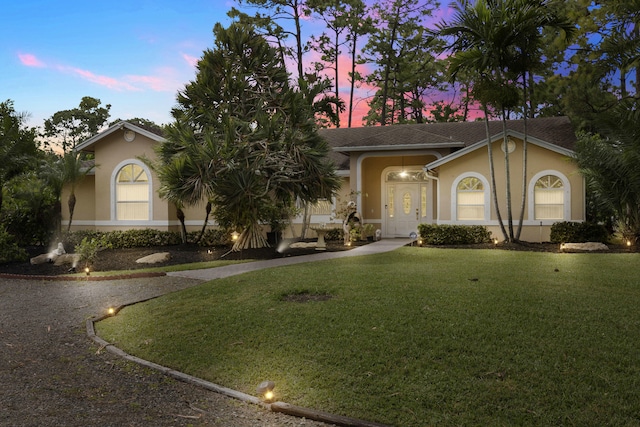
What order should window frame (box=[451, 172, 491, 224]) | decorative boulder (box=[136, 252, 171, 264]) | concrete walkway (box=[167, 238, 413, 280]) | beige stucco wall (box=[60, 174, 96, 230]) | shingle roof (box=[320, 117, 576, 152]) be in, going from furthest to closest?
beige stucco wall (box=[60, 174, 96, 230]), shingle roof (box=[320, 117, 576, 152]), window frame (box=[451, 172, 491, 224]), decorative boulder (box=[136, 252, 171, 264]), concrete walkway (box=[167, 238, 413, 280])

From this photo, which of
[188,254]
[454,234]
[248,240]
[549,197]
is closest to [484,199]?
[454,234]

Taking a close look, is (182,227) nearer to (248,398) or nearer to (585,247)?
(585,247)

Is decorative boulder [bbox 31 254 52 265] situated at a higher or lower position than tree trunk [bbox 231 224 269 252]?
lower

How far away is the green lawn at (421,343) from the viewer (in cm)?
433

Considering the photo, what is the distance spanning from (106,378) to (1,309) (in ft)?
16.0

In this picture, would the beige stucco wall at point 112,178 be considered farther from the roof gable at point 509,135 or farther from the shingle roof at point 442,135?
the roof gable at point 509,135

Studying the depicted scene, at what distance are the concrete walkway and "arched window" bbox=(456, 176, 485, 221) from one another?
2.63 metres

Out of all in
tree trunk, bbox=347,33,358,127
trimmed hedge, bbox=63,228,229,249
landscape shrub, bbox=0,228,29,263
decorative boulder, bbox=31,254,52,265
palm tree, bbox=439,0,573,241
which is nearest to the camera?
palm tree, bbox=439,0,573,241

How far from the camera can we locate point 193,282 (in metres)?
10.5

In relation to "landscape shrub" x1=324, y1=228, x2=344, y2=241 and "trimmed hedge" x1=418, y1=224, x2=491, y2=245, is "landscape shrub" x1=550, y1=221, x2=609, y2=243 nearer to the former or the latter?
"trimmed hedge" x1=418, y1=224, x2=491, y2=245

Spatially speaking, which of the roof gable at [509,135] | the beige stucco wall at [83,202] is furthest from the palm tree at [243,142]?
the beige stucco wall at [83,202]

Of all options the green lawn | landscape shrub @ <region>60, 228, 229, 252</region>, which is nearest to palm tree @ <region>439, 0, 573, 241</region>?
the green lawn

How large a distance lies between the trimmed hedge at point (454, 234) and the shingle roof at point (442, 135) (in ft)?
11.8

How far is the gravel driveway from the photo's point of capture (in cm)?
423
